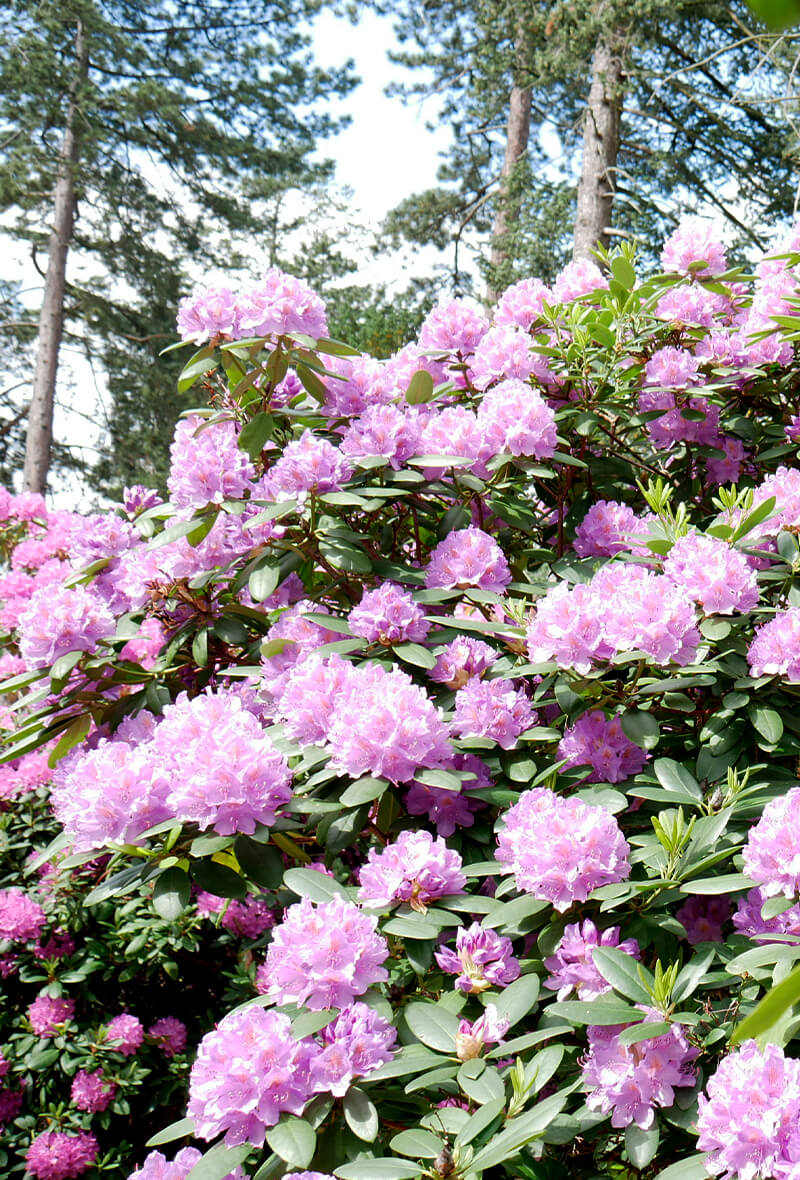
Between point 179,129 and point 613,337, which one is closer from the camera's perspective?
point 613,337

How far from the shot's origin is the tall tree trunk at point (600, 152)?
8312 mm

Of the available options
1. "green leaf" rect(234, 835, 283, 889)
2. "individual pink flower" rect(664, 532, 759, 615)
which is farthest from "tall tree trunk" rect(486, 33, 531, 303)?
"green leaf" rect(234, 835, 283, 889)

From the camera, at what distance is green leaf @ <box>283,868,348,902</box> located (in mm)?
1479

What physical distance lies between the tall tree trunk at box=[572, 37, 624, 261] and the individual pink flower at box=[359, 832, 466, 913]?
24.9 ft

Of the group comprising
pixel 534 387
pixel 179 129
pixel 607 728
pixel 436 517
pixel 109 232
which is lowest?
pixel 607 728

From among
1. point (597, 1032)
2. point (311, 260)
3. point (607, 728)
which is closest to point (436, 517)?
point (607, 728)

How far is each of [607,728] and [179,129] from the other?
1286 cm

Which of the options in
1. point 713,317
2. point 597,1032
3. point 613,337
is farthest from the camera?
point 713,317

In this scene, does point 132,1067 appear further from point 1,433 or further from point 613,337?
point 1,433

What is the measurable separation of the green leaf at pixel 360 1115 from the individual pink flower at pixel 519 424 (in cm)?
122

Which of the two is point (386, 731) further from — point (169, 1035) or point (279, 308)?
point (169, 1035)

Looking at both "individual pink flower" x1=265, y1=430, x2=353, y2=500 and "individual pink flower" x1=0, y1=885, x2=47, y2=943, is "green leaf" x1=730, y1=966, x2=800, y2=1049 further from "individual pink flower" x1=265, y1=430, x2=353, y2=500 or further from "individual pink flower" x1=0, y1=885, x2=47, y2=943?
"individual pink flower" x1=0, y1=885, x2=47, y2=943

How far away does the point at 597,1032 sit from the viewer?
130 centimetres

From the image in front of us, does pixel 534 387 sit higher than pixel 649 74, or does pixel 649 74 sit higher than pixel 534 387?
pixel 649 74
